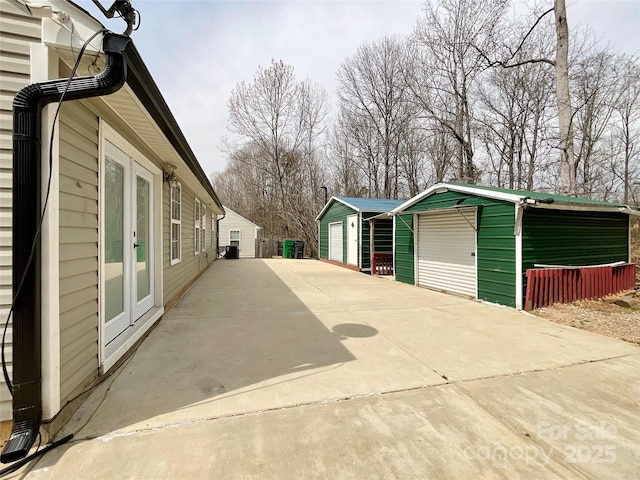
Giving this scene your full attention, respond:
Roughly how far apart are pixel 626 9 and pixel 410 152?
1145cm

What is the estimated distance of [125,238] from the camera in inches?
136

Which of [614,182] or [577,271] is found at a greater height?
[614,182]

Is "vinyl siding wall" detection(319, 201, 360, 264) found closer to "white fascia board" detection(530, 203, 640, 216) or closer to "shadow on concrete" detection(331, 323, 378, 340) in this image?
"white fascia board" detection(530, 203, 640, 216)

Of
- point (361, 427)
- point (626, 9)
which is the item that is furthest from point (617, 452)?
point (626, 9)

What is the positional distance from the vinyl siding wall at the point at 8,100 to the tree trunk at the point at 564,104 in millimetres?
12312

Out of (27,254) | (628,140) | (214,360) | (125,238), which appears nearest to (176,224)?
(125,238)

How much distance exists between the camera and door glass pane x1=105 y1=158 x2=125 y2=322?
9.90 feet

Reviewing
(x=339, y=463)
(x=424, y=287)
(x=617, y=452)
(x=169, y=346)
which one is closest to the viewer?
(x=339, y=463)

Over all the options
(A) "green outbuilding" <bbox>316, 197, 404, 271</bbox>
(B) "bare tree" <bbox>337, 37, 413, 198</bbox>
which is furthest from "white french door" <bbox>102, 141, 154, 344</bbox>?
(B) "bare tree" <bbox>337, 37, 413, 198</bbox>

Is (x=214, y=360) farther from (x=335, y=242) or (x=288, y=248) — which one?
(x=288, y=248)

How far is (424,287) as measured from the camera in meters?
8.18

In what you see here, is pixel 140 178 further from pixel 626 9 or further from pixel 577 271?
pixel 626 9

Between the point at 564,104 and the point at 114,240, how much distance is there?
12.6 metres

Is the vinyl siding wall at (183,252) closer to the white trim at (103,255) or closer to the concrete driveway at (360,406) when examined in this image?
the white trim at (103,255)
